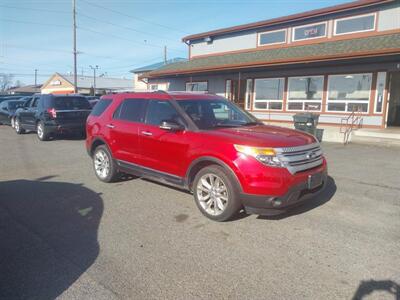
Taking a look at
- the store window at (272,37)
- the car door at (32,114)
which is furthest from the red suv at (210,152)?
the store window at (272,37)

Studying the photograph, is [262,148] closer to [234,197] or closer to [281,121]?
[234,197]

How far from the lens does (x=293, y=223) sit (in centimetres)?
444

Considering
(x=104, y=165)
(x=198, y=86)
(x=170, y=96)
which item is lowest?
(x=104, y=165)

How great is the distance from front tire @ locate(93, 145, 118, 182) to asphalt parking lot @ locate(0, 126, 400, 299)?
0.84 ft

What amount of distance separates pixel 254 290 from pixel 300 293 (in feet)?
1.32

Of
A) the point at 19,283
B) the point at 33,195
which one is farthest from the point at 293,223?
the point at 33,195

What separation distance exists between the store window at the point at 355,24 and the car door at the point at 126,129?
13.5 metres

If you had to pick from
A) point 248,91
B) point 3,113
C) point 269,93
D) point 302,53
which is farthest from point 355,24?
point 3,113

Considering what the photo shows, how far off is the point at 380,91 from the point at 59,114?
13.0 m

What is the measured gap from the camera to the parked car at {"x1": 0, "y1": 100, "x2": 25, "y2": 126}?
18094mm

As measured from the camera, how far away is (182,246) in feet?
12.4

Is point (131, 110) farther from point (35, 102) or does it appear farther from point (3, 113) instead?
point (3, 113)

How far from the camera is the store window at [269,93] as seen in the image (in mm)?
16812

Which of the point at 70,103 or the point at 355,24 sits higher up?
the point at 355,24
